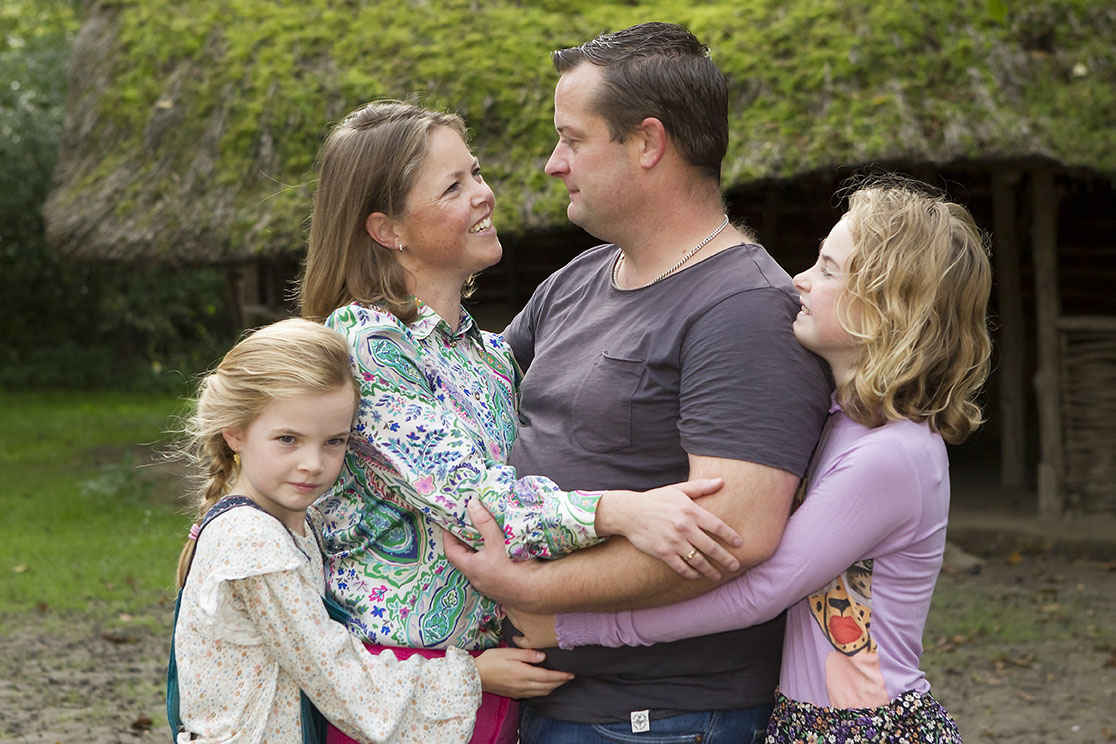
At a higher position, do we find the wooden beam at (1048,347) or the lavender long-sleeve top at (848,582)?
the lavender long-sleeve top at (848,582)

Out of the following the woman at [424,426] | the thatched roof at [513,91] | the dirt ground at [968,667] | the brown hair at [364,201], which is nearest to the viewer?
the woman at [424,426]

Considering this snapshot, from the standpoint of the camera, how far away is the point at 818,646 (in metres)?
2.27

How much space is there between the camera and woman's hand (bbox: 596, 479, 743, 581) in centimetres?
210

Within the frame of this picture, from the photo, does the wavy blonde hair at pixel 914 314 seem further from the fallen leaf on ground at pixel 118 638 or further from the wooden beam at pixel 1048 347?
the wooden beam at pixel 1048 347

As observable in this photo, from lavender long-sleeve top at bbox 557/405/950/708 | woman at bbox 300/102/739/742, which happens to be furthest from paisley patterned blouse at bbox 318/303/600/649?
lavender long-sleeve top at bbox 557/405/950/708

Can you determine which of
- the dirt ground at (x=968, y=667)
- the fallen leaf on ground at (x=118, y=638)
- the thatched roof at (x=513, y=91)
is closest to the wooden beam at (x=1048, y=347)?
the dirt ground at (x=968, y=667)

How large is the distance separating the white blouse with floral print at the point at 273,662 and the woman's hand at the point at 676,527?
18.1 inches

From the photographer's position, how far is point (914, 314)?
2.19 m

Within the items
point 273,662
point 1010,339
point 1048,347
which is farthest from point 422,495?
point 1010,339

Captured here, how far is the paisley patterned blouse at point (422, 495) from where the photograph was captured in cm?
222

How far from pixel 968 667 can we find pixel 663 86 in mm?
4704

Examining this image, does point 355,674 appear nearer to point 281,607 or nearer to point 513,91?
point 281,607

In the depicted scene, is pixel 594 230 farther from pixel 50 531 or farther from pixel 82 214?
pixel 82 214

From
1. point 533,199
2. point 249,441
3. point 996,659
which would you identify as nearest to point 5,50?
point 533,199
